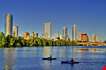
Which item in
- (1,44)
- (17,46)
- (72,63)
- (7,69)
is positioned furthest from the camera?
(17,46)

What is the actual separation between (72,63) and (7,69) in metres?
16.1

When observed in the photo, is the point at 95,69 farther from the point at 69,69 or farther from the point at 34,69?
the point at 34,69

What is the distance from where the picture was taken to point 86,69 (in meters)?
54.5

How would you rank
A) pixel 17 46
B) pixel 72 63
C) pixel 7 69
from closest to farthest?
pixel 7 69
pixel 72 63
pixel 17 46

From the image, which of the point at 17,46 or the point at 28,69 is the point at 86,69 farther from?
the point at 17,46

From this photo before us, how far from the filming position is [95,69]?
54.8 metres

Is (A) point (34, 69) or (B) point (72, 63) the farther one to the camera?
(B) point (72, 63)

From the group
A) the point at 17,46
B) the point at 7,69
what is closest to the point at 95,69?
the point at 7,69

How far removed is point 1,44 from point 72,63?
106 meters

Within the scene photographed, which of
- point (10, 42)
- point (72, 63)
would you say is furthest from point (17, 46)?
point (72, 63)

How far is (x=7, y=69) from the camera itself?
52281 mm

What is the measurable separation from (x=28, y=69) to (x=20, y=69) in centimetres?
119

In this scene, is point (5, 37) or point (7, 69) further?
point (5, 37)

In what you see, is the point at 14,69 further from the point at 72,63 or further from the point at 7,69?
the point at 72,63
